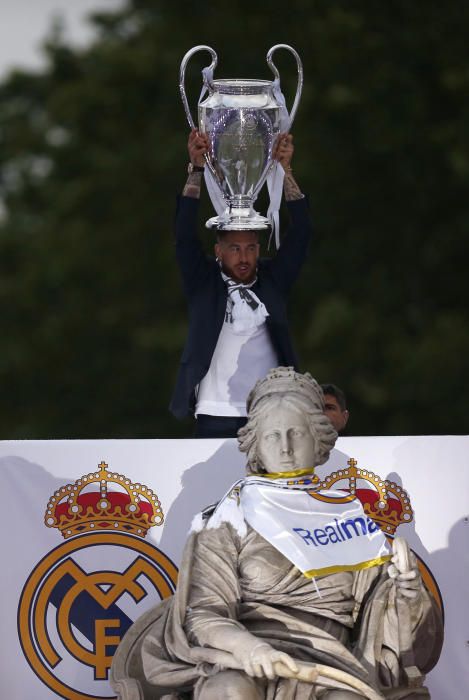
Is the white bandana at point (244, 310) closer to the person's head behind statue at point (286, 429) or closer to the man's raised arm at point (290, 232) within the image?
the man's raised arm at point (290, 232)

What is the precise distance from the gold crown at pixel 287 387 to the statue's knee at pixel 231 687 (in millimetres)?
916

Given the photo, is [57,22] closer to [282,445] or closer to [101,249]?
[101,249]

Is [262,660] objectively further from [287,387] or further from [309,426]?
[287,387]

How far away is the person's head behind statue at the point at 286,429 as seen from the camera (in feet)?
20.1

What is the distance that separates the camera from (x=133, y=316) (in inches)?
710

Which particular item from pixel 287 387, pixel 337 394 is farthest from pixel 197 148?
pixel 287 387

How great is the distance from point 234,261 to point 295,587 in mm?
1874

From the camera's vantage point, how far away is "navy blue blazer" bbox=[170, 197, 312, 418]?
24.6 feet

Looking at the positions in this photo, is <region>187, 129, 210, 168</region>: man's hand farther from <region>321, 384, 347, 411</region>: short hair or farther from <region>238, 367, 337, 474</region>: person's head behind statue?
<region>238, 367, 337, 474</region>: person's head behind statue

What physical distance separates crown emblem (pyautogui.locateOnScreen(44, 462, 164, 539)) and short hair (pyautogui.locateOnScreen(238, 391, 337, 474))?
815mm

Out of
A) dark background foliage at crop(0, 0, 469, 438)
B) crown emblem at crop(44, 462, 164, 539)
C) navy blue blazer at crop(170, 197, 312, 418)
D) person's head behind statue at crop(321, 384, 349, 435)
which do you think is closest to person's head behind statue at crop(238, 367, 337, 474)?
crown emblem at crop(44, 462, 164, 539)

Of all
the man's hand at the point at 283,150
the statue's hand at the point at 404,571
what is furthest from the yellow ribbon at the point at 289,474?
the man's hand at the point at 283,150

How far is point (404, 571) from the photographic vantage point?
5.88 m

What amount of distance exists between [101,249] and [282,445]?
12482 mm
